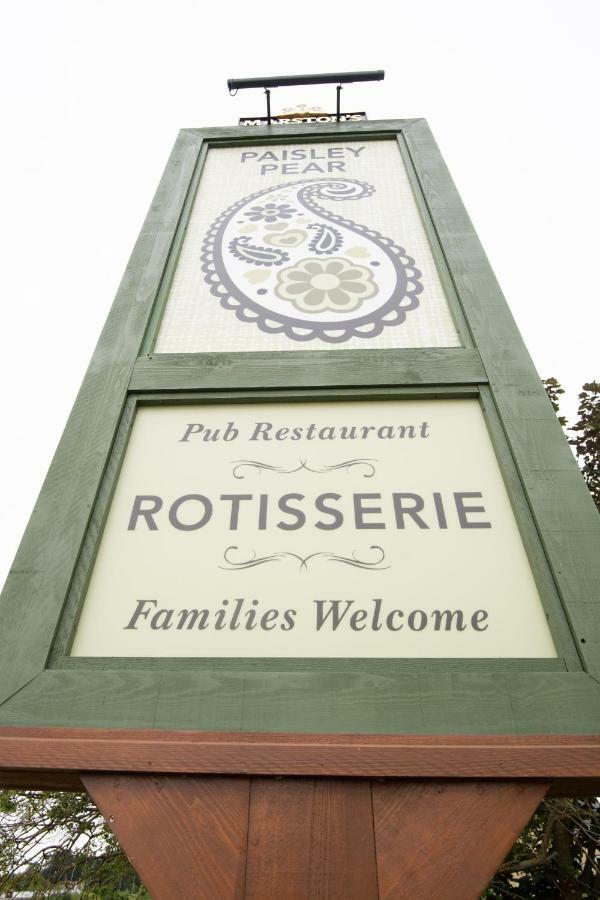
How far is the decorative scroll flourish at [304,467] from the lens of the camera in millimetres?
2406

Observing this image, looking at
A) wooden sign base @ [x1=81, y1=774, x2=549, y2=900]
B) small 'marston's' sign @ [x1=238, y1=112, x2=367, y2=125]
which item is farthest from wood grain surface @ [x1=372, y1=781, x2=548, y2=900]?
small 'marston's' sign @ [x1=238, y1=112, x2=367, y2=125]

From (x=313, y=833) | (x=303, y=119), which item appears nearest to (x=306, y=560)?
(x=313, y=833)

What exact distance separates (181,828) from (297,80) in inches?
226

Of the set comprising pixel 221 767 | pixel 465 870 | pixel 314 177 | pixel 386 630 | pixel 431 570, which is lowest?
pixel 465 870

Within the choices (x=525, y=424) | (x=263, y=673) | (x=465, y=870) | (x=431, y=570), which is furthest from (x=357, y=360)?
(x=465, y=870)

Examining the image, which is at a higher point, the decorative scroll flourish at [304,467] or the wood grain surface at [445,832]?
the decorative scroll flourish at [304,467]

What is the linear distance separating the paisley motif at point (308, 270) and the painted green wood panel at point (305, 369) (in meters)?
0.25

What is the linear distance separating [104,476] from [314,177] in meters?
3.14

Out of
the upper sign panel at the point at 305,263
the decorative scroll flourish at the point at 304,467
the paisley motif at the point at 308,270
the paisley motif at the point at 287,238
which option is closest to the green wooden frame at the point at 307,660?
the upper sign panel at the point at 305,263

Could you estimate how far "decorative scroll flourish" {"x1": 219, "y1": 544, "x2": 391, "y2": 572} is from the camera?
2098mm

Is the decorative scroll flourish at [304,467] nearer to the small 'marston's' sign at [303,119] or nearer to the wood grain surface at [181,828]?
the wood grain surface at [181,828]

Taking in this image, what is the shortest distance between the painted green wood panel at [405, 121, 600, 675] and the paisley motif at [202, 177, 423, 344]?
12.9 inches

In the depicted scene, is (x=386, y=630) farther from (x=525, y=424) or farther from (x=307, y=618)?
(x=525, y=424)

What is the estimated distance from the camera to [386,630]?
1.92 metres
